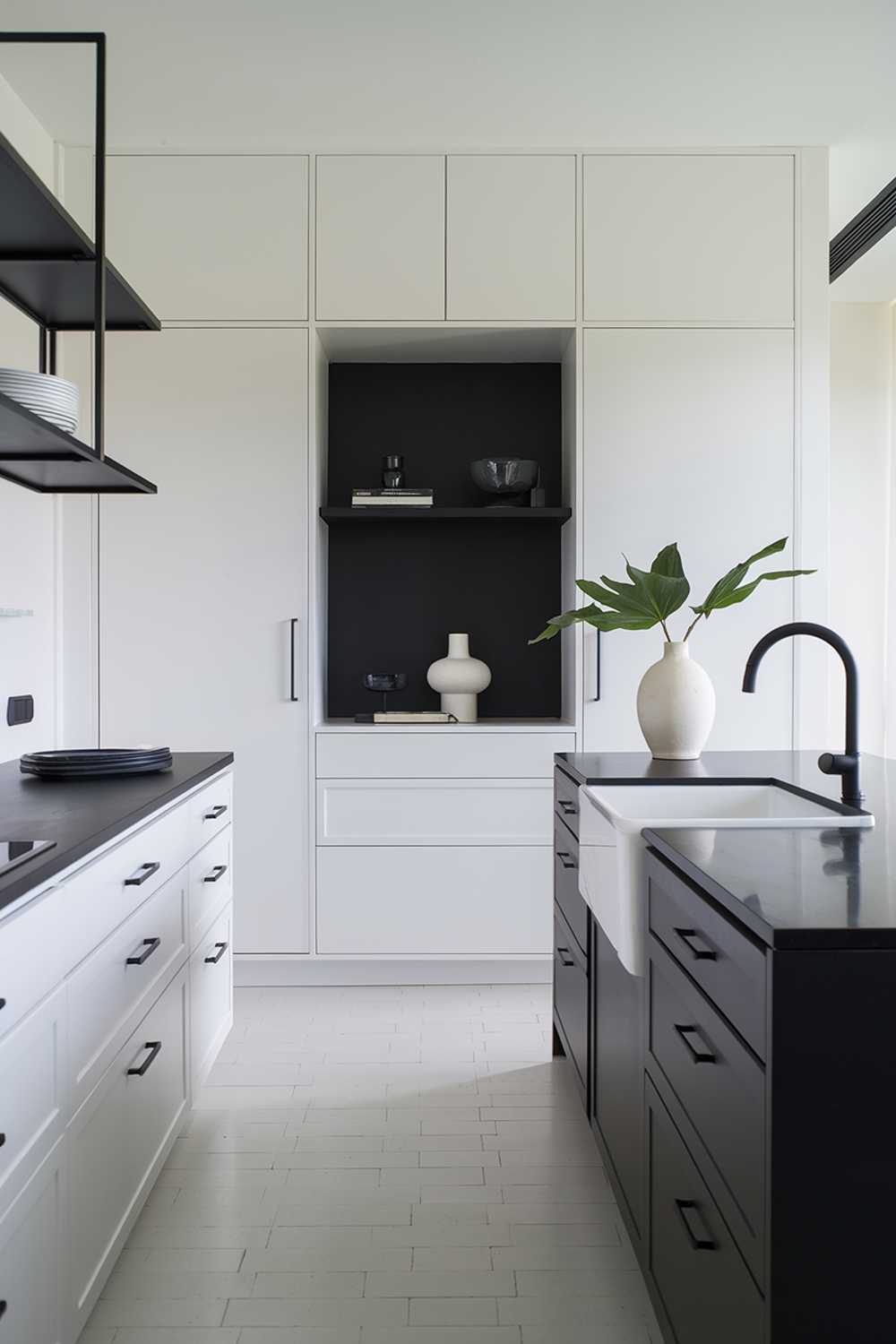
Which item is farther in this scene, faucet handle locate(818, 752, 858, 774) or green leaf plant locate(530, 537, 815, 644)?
green leaf plant locate(530, 537, 815, 644)

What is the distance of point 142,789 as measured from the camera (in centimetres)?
207

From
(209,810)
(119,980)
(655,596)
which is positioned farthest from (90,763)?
Result: (655,596)

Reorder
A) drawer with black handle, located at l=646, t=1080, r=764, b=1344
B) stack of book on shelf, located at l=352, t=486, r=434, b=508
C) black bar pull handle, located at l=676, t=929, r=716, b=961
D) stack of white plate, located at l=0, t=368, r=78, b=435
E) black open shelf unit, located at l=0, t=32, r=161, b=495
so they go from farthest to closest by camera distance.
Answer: stack of book on shelf, located at l=352, t=486, r=434, b=508
stack of white plate, located at l=0, t=368, r=78, b=435
black open shelf unit, located at l=0, t=32, r=161, b=495
black bar pull handle, located at l=676, t=929, r=716, b=961
drawer with black handle, located at l=646, t=1080, r=764, b=1344

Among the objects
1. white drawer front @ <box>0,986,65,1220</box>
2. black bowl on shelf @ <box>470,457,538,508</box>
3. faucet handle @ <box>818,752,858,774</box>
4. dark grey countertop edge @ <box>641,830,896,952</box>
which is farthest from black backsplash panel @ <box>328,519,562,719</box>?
dark grey countertop edge @ <box>641,830,896,952</box>

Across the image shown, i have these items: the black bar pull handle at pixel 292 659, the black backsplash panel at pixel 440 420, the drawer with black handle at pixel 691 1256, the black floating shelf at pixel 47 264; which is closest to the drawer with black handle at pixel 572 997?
the drawer with black handle at pixel 691 1256

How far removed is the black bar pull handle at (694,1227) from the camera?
1219mm

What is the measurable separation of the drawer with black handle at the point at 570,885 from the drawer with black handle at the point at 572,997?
4 centimetres

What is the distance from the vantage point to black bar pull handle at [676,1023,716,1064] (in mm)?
1216

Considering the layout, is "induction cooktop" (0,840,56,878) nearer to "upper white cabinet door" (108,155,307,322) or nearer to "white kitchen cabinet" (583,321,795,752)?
"white kitchen cabinet" (583,321,795,752)

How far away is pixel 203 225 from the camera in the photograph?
11.5 ft

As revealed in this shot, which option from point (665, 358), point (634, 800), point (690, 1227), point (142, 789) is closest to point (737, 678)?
point (665, 358)

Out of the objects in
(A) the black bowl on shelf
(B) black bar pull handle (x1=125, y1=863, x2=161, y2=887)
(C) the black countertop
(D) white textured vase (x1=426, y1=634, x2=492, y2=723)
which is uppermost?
(A) the black bowl on shelf

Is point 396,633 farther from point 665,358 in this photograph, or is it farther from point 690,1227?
point 690,1227

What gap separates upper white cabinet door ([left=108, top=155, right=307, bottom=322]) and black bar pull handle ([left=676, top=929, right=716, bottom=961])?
2917mm
